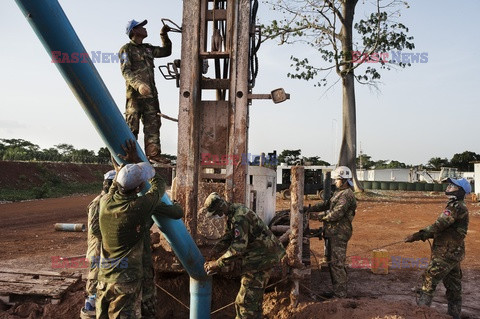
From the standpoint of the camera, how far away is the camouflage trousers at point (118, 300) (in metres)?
3.92

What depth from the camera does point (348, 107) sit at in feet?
78.0

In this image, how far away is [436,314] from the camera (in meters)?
4.65

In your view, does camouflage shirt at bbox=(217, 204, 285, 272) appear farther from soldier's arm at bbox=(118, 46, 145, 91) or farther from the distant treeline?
the distant treeline

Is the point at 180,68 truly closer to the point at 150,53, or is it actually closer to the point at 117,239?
the point at 150,53

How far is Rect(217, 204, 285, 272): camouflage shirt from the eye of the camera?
14.5ft

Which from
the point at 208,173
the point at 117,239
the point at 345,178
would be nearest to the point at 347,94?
the point at 345,178

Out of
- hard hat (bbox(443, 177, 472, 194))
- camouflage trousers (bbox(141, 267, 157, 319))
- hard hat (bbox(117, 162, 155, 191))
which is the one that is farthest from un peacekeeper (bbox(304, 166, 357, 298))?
hard hat (bbox(117, 162, 155, 191))

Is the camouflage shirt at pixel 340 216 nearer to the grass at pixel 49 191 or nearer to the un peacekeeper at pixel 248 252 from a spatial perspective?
the un peacekeeper at pixel 248 252

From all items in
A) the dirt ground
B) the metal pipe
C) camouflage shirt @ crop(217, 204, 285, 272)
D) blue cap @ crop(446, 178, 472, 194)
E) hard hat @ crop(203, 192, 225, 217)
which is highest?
blue cap @ crop(446, 178, 472, 194)

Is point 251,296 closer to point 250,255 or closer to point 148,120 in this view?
point 250,255

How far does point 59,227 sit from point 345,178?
5.56 metres

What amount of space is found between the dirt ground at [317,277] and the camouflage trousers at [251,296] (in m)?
0.61

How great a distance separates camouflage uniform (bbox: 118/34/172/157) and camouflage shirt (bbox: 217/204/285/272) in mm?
1405

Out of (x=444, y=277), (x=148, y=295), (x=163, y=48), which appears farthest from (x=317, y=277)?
(x=163, y=48)
